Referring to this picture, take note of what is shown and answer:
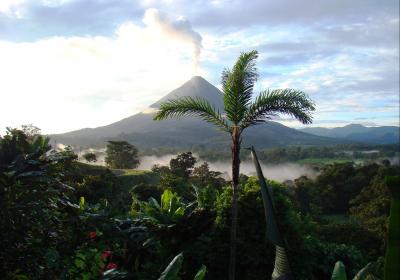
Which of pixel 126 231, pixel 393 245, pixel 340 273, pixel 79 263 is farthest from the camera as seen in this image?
pixel 126 231

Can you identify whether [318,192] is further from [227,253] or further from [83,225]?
[83,225]

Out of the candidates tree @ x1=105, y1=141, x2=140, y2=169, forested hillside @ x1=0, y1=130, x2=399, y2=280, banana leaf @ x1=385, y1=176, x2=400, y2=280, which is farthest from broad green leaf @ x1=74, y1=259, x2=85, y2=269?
tree @ x1=105, y1=141, x2=140, y2=169

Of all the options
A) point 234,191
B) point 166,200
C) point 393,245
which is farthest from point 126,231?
point 393,245

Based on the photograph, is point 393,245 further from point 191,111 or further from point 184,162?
point 184,162

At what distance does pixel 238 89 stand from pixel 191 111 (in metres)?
1.12

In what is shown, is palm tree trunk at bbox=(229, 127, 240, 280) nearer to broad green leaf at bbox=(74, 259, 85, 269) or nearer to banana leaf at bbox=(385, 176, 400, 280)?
broad green leaf at bbox=(74, 259, 85, 269)

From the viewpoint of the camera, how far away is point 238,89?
847 centimetres

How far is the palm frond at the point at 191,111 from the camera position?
8.76m

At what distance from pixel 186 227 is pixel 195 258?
2.39 ft

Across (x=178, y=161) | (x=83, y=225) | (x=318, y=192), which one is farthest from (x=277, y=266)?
(x=318, y=192)

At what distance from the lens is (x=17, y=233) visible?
15.3 ft

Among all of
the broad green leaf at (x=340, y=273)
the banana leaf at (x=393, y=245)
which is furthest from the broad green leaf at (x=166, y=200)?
the banana leaf at (x=393, y=245)

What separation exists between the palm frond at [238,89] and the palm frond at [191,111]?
0.25 metres

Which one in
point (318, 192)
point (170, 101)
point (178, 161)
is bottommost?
point (318, 192)
